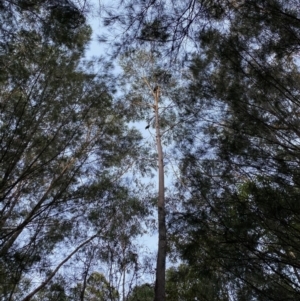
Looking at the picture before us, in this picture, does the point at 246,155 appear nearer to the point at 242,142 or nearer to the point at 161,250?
the point at 242,142

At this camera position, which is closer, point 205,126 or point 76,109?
point 205,126

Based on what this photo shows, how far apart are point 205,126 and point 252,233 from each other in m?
1.81

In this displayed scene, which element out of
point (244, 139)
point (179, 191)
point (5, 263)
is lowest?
point (5, 263)

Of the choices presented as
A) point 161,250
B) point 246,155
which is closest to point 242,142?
point 246,155

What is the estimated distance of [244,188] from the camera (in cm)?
486

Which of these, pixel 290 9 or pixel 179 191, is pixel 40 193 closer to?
pixel 179 191

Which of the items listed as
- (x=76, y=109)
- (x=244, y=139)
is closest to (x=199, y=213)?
(x=244, y=139)

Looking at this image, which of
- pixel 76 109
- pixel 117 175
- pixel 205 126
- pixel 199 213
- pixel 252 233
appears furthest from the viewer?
pixel 117 175

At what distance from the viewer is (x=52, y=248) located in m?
5.84

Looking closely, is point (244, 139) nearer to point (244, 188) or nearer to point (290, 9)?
point (244, 188)

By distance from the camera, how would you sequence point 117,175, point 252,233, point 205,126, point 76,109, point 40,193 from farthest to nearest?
1. point 117,175
2. point 40,193
3. point 76,109
4. point 205,126
5. point 252,233

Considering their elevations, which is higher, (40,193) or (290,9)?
(290,9)

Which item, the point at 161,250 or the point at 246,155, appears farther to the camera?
the point at 161,250

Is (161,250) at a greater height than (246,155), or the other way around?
(246,155)
